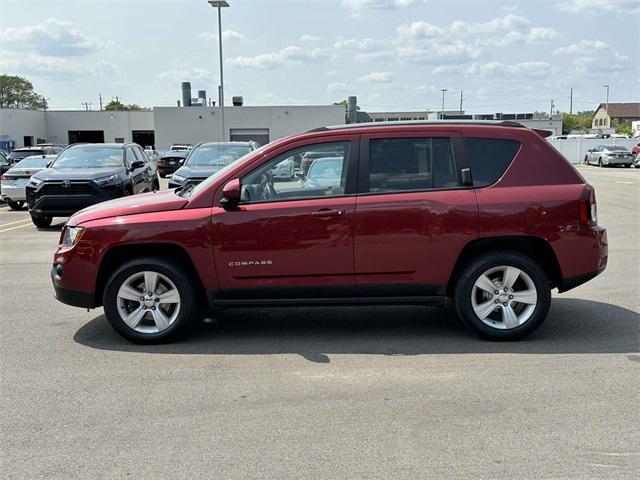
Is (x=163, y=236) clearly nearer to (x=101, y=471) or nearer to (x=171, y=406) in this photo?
(x=171, y=406)

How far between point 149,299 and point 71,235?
92 cm

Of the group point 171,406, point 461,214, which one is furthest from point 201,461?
point 461,214

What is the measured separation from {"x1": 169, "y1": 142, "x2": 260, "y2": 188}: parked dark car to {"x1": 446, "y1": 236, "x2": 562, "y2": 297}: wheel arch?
8.87 metres

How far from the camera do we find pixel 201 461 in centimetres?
351

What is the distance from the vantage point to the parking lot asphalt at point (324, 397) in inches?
138

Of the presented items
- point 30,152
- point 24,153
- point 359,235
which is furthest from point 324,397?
point 24,153

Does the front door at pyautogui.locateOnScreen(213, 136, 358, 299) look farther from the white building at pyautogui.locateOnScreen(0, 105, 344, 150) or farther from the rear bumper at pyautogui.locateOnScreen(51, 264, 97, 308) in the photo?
the white building at pyautogui.locateOnScreen(0, 105, 344, 150)

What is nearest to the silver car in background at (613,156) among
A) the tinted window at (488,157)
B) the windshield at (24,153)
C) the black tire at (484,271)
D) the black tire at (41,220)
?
the windshield at (24,153)

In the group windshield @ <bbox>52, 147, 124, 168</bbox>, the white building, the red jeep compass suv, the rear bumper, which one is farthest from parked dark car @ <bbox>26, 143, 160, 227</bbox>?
the white building

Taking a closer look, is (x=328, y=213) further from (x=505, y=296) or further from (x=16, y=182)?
(x=16, y=182)

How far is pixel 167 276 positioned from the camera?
5.43m

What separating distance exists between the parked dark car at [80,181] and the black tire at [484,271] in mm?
9414

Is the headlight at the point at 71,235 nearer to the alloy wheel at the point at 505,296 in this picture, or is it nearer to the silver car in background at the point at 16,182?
the alloy wheel at the point at 505,296

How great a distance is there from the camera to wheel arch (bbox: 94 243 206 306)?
5508 mm
